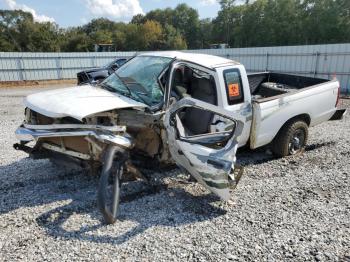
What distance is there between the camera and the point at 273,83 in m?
7.48

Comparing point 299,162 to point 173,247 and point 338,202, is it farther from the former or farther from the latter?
point 173,247

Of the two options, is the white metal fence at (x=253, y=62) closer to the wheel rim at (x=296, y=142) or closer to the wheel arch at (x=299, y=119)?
→ the wheel arch at (x=299, y=119)

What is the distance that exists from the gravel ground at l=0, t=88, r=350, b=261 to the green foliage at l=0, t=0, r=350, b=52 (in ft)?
160

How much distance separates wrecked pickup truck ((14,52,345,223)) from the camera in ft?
12.4

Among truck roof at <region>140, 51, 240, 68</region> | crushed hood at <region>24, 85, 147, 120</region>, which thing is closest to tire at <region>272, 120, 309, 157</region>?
truck roof at <region>140, 51, 240, 68</region>

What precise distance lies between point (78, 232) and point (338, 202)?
11.2 ft

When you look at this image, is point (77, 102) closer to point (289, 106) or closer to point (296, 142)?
point (289, 106)

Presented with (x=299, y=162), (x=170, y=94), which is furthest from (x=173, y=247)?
(x=299, y=162)

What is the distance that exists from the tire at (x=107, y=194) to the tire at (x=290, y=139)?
3.19 metres

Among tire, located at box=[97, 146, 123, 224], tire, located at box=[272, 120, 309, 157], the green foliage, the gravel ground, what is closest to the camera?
the gravel ground

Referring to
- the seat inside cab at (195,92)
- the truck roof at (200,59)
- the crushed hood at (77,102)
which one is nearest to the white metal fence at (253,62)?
the truck roof at (200,59)

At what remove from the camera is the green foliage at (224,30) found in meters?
49.0

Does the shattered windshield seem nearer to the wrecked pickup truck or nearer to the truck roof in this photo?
the wrecked pickup truck

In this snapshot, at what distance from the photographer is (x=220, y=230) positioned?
358 centimetres
